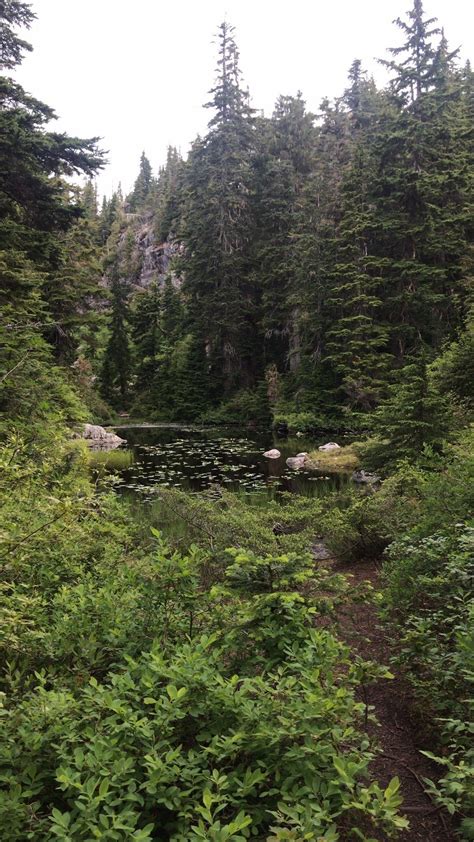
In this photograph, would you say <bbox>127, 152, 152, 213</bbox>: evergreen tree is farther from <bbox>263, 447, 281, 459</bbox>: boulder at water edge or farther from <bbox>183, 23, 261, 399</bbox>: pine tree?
<bbox>263, 447, 281, 459</bbox>: boulder at water edge

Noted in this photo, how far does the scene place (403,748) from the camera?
2777 mm

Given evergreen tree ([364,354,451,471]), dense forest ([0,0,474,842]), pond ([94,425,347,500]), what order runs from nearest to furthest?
dense forest ([0,0,474,842]), evergreen tree ([364,354,451,471]), pond ([94,425,347,500])

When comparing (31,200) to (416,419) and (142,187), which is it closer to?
(416,419)

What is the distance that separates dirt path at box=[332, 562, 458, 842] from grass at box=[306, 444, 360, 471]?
11.4 meters

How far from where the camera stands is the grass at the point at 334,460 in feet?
50.4

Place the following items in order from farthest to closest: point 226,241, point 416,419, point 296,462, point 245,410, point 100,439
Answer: point 226,241 → point 245,410 → point 100,439 → point 296,462 → point 416,419

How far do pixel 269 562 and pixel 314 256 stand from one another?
24.9m

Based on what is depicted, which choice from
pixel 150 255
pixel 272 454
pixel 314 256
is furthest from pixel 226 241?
pixel 150 255

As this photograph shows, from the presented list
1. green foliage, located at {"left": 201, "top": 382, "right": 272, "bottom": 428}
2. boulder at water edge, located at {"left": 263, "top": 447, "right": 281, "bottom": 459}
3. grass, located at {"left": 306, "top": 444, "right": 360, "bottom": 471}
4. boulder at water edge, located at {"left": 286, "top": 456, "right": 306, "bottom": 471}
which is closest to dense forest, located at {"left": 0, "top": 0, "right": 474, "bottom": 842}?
grass, located at {"left": 306, "top": 444, "right": 360, "bottom": 471}

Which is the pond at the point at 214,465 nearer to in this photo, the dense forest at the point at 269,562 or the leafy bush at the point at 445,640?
the dense forest at the point at 269,562

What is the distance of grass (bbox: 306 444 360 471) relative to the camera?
15352 millimetres

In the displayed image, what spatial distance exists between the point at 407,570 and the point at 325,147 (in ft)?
119

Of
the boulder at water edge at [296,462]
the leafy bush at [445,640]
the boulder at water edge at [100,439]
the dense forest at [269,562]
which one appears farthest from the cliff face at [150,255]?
the leafy bush at [445,640]

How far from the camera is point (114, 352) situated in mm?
36281
